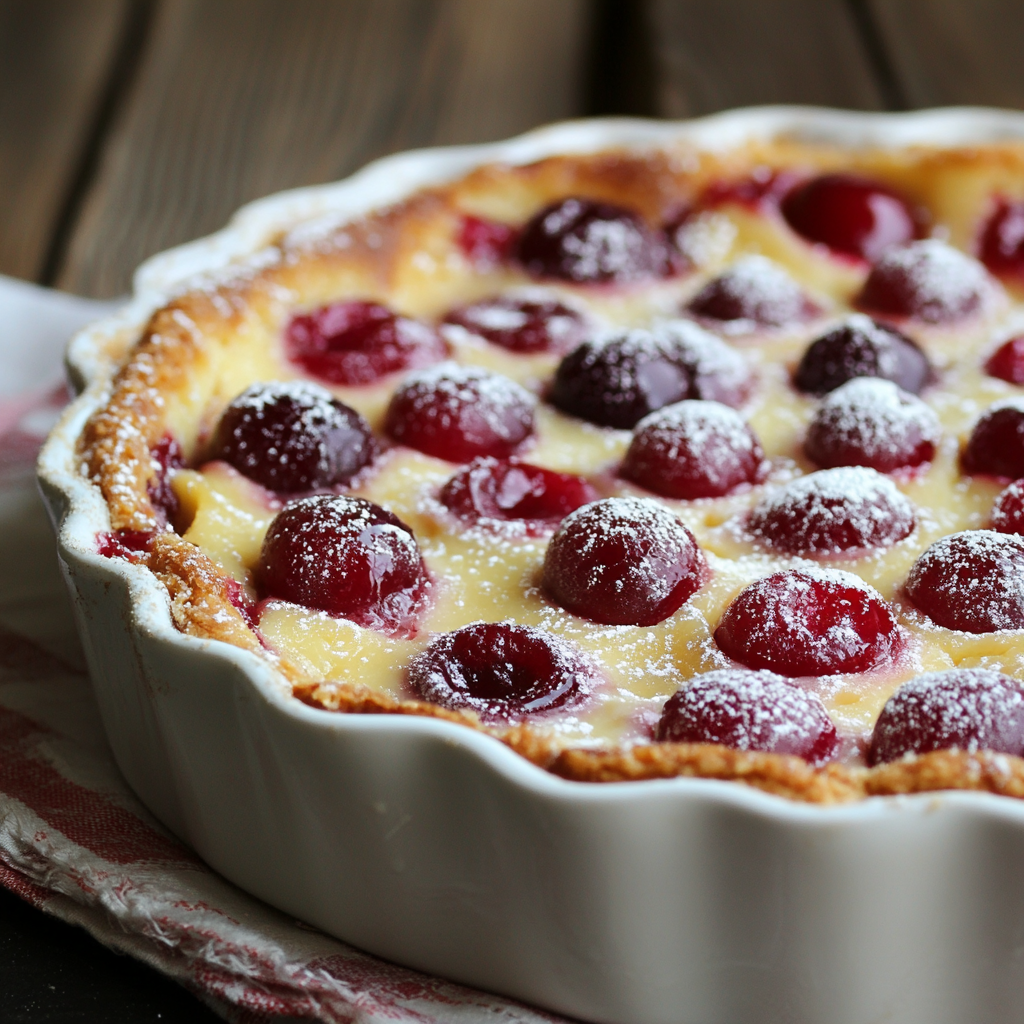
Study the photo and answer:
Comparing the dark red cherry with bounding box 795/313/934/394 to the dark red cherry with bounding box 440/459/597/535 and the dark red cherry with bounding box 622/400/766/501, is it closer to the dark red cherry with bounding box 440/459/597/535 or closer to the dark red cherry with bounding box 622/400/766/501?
the dark red cherry with bounding box 622/400/766/501

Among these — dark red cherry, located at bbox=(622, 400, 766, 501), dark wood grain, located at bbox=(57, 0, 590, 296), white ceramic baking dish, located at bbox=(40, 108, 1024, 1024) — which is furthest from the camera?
dark wood grain, located at bbox=(57, 0, 590, 296)

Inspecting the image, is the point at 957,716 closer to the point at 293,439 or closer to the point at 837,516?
the point at 837,516

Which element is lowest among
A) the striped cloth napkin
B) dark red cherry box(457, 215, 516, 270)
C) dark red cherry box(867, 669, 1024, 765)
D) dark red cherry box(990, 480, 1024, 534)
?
the striped cloth napkin

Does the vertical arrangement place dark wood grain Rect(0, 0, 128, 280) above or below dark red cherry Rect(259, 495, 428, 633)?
below

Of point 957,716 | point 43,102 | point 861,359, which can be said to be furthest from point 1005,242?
point 43,102

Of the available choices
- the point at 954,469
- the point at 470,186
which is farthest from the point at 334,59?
the point at 954,469

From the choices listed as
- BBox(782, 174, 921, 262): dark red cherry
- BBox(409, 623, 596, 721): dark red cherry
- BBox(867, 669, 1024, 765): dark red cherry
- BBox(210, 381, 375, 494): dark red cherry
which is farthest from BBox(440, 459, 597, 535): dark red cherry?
BBox(782, 174, 921, 262): dark red cherry

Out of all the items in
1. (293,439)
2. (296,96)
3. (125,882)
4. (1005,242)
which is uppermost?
(1005,242)
